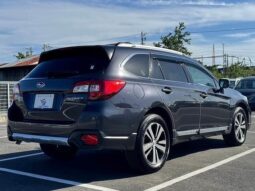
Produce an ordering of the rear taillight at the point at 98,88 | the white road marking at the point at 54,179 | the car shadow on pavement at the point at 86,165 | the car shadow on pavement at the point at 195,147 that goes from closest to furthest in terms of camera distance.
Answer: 1. the white road marking at the point at 54,179
2. the rear taillight at the point at 98,88
3. the car shadow on pavement at the point at 86,165
4. the car shadow on pavement at the point at 195,147

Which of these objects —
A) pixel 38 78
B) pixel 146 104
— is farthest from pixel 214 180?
pixel 38 78

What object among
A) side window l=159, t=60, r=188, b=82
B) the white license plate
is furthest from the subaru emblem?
side window l=159, t=60, r=188, b=82

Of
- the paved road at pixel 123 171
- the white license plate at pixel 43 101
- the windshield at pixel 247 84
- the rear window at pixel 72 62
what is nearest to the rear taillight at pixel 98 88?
the rear window at pixel 72 62

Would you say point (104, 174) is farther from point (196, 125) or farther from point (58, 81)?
point (196, 125)

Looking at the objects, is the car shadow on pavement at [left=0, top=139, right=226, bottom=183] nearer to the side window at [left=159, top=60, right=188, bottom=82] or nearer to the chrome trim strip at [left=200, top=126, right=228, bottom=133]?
the chrome trim strip at [left=200, top=126, right=228, bottom=133]

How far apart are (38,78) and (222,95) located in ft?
11.5

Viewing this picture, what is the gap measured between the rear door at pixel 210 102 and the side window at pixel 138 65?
127 cm

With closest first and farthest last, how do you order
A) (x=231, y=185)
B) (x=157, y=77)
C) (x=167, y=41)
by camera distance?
(x=231, y=185)
(x=157, y=77)
(x=167, y=41)

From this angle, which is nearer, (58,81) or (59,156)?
(58,81)

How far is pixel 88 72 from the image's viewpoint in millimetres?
5855

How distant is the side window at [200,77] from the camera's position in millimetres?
7616

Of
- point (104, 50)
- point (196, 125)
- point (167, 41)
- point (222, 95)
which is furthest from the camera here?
point (167, 41)

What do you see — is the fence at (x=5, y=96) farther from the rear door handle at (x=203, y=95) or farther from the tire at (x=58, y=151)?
the rear door handle at (x=203, y=95)

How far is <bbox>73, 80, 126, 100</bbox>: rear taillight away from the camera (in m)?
5.62
